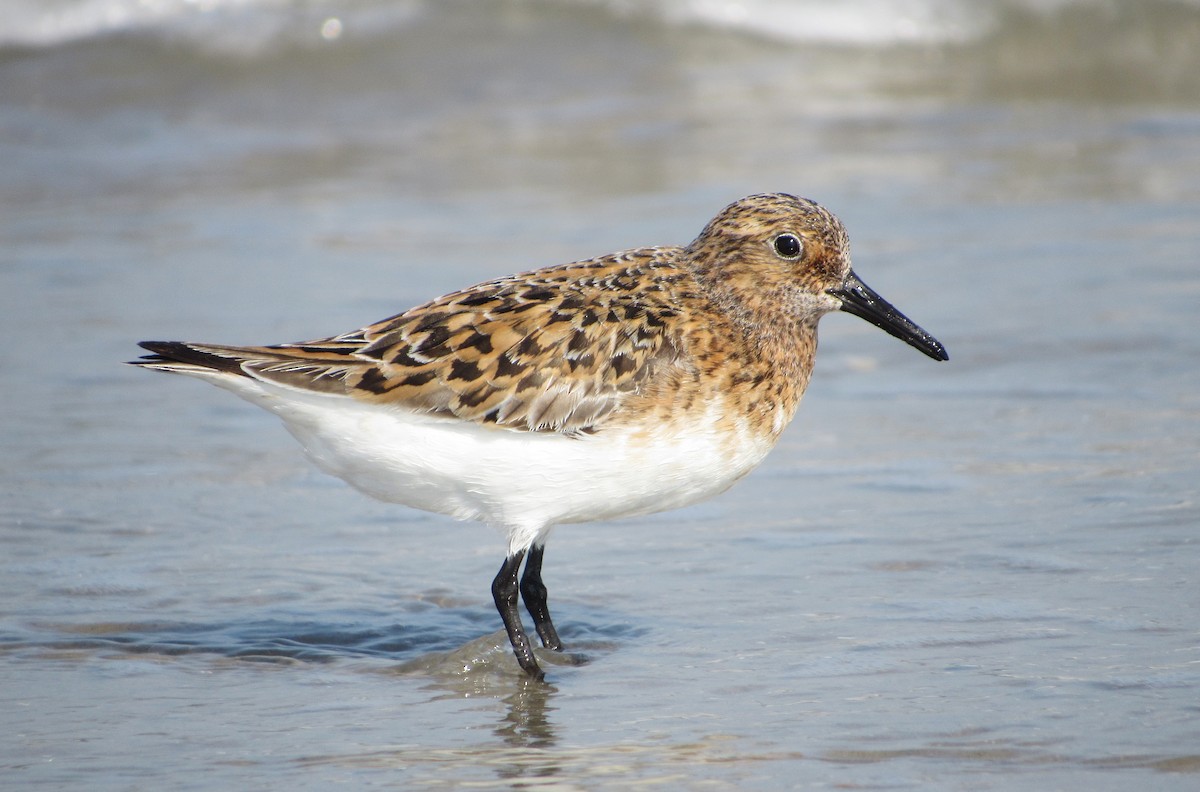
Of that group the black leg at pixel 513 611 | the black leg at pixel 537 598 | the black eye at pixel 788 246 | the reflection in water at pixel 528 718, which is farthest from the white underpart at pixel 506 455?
the black eye at pixel 788 246

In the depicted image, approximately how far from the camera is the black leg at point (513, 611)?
6.27 metres

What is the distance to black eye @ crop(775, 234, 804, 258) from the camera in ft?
21.5

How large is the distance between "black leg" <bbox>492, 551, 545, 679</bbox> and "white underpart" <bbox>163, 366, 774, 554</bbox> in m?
0.30

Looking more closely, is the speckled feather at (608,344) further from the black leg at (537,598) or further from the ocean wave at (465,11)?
the ocean wave at (465,11)

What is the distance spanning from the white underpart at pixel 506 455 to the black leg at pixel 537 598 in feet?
1.69

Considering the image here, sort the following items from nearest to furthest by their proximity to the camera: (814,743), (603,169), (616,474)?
(814,743) < (616,474) < (603,169)

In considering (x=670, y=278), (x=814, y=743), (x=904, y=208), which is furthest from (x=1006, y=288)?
(x=814, y=743)

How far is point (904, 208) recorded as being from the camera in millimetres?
13031

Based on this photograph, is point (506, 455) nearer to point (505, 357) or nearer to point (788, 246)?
point (505, 357)

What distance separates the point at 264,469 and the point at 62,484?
1046 millimetres

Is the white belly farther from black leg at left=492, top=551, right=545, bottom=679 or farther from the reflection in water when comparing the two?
the reflection in water

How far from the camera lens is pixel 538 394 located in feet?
19.9

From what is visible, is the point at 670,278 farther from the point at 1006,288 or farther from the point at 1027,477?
the point at 1006,288

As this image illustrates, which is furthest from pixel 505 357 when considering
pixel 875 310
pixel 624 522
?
pixel 624 522
